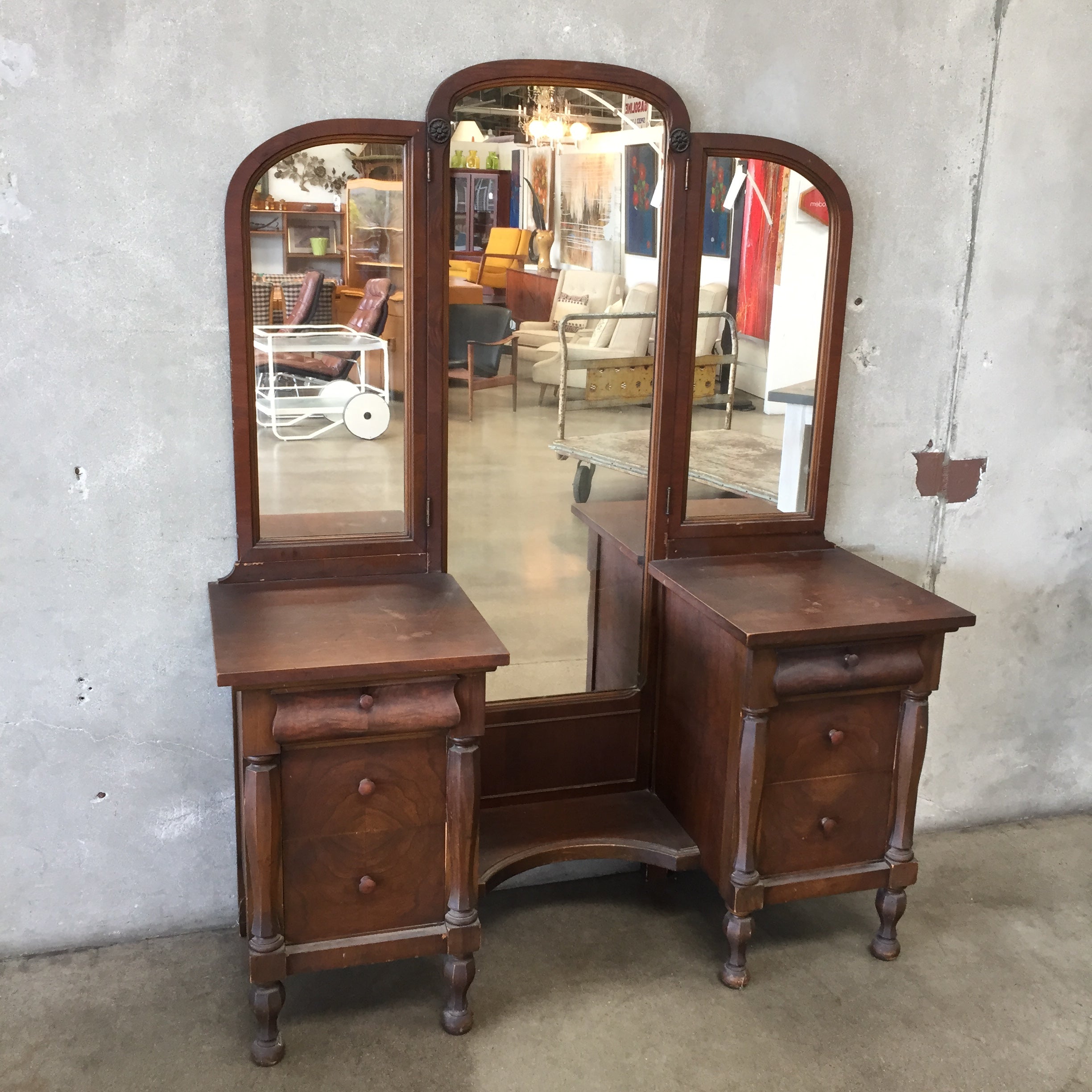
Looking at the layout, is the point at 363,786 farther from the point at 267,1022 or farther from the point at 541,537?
the point at 541,537

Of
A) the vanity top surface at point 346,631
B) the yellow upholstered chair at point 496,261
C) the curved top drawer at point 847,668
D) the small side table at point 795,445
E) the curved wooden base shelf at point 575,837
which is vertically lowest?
the curved wooden base shelf at point 575,837

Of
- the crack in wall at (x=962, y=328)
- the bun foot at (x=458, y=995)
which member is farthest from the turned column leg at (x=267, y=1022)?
the crack in wall at (x=962, y=328)

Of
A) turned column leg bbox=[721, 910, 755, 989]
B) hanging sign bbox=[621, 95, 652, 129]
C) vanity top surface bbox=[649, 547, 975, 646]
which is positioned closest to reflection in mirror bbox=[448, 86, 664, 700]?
hanging sign bbox=[621, 95, 652, 129]

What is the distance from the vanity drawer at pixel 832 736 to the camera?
257cm

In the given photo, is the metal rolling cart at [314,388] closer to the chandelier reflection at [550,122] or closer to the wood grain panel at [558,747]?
the chandelier reflection at [550,122]

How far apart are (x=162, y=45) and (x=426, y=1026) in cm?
210

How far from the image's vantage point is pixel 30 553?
2.50 meters

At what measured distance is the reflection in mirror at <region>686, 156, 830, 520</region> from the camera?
8.91 feet

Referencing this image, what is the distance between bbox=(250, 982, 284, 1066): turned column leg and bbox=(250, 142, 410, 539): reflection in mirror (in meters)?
0.95

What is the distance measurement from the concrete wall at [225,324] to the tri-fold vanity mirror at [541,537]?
98mm

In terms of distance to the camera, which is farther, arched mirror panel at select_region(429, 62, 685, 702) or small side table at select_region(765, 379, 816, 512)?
small side table at select_region(765, 379, 816, 512)

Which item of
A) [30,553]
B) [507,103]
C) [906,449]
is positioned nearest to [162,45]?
[507,103]

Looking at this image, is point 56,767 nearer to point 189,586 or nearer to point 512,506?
point 189,586

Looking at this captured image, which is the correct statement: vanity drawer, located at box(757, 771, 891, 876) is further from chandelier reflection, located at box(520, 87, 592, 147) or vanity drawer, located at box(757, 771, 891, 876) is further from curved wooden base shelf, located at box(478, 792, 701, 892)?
chandelier reflection, located at box(520, 87, 592, 147)
